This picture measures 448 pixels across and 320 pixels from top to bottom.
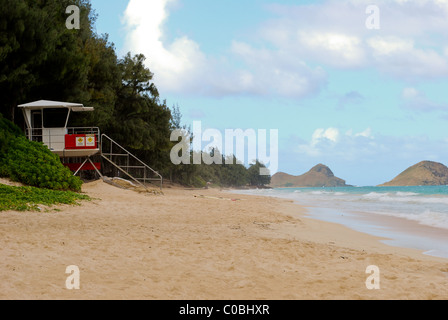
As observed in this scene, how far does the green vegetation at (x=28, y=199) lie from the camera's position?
1298cm

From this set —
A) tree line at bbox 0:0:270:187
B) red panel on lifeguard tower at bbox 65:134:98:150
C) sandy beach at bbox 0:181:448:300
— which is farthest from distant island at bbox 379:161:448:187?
sandy beach at bbox 0:181:448:300

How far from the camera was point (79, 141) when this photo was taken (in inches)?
1030

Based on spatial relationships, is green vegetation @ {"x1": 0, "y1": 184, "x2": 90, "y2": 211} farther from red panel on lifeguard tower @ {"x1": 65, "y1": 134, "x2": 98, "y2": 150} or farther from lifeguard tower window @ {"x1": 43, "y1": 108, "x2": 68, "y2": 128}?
lifeguard tower window @ {"x1": 43, "y1": 108, "x2": 68, "y2": 128}

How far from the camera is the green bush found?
1973cm

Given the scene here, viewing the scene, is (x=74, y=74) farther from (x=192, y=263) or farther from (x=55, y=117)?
(x=192, y=263)

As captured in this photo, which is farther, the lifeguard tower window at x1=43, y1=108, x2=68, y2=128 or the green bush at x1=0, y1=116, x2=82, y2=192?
the lifeguard tower window at x1=43, y1=108, x2=68, y2=128

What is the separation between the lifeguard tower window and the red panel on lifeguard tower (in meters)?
0.81

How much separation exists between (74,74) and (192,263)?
23.5 m

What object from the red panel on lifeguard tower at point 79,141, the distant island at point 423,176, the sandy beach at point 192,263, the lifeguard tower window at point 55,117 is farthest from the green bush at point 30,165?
the distant island at point 423,176

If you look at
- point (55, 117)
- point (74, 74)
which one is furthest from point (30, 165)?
point (74, 74)

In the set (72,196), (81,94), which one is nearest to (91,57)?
(81,94)

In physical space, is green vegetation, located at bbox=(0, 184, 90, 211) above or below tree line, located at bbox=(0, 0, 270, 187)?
below

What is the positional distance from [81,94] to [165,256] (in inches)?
927
